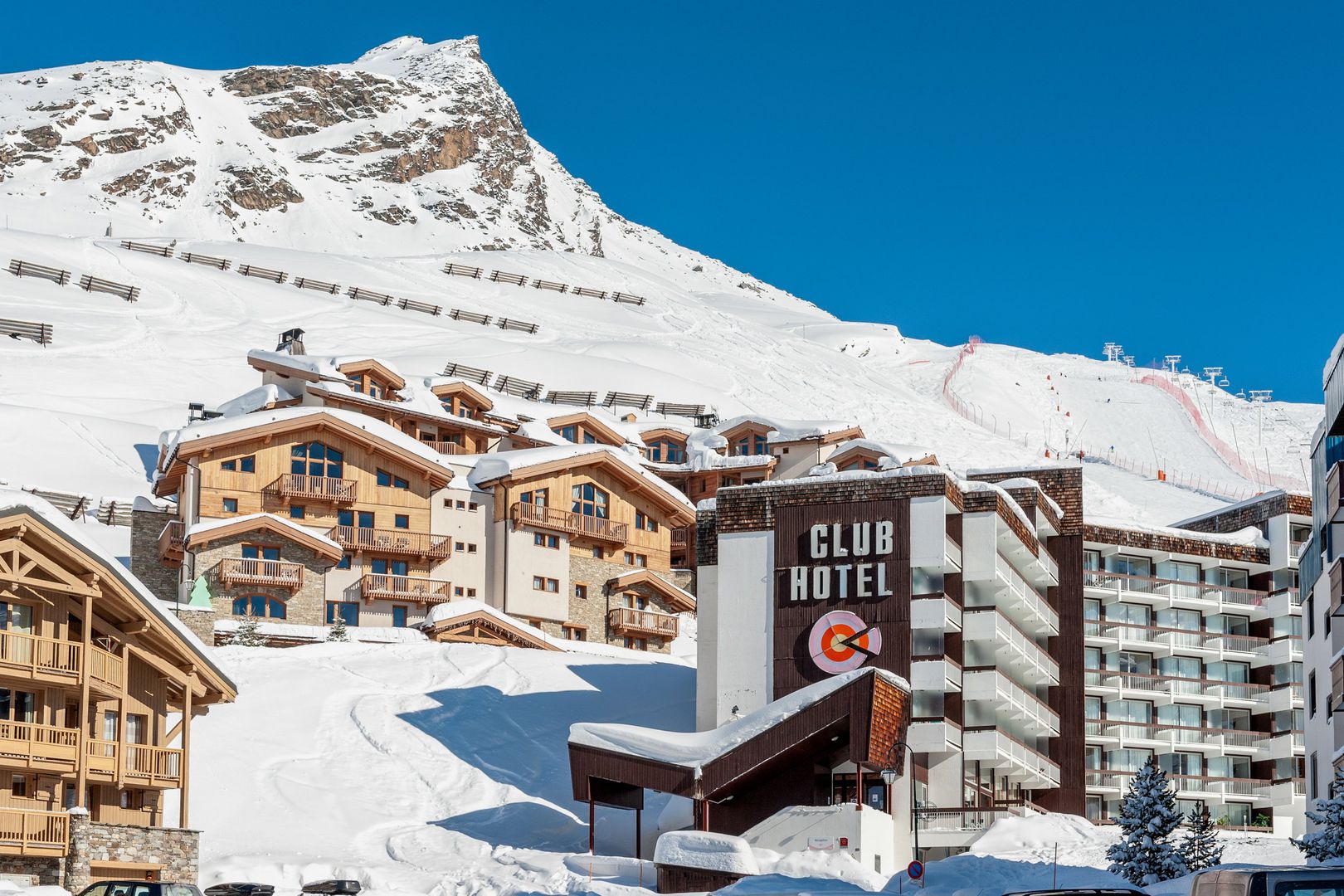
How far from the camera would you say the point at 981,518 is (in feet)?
192

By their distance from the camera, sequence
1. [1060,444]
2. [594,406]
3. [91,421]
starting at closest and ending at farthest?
[91,421] → [594,406] → [1060,444]

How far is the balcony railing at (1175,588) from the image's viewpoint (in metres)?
67.4

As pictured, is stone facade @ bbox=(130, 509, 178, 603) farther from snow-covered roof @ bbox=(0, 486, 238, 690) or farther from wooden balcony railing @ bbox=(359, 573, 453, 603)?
snow-covered roof @ bbox=(0, 486, 238, 690)

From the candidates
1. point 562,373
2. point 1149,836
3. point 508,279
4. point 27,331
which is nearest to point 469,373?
point 562,373

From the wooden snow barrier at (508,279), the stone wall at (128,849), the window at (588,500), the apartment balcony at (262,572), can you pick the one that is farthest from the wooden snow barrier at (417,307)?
the stone wall at (128,849)

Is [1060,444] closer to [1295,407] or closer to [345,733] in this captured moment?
[1295,407]

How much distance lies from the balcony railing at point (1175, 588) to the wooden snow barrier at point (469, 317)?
97.9 metres

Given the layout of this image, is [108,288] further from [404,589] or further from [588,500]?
[404,589]

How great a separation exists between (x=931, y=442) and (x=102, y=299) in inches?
2278

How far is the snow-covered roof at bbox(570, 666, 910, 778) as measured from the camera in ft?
161

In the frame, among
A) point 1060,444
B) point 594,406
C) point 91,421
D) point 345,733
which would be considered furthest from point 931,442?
point 345,733

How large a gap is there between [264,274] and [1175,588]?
364 feet

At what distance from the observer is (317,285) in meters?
165

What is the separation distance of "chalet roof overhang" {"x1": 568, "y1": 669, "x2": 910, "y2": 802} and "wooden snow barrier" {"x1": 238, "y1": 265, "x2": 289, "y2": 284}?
120 m
